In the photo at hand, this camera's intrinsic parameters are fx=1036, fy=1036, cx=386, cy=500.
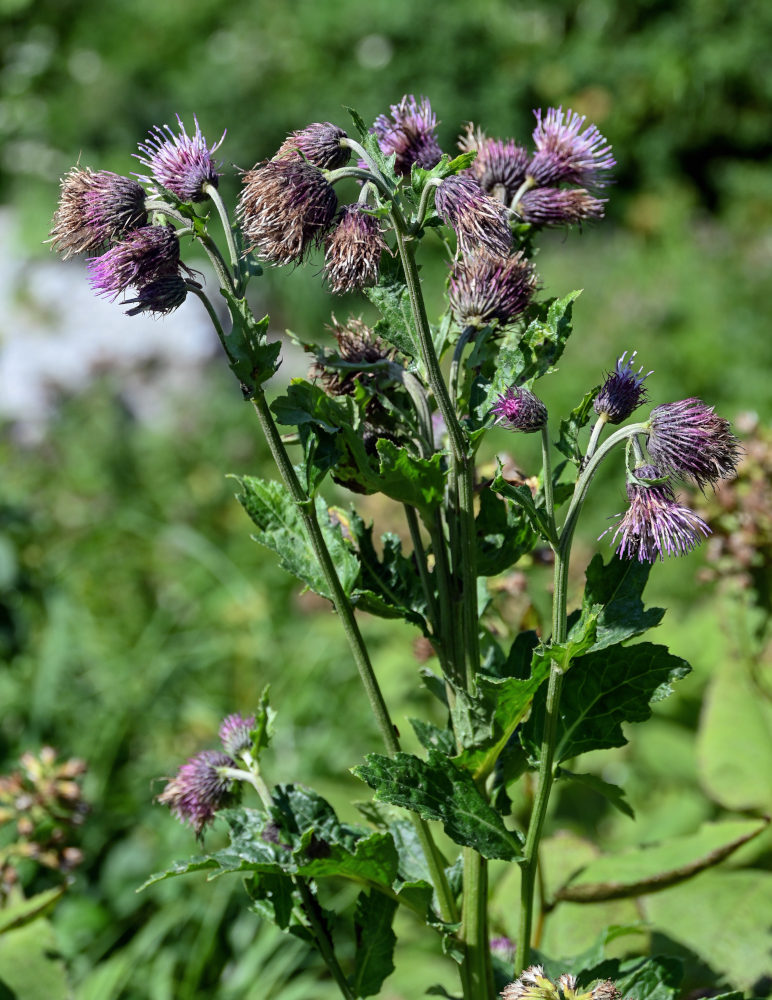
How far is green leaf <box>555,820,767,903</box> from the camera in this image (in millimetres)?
1554

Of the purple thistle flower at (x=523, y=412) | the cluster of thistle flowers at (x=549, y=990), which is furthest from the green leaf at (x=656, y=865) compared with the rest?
the purple thistle flower at (x=523, y=412)

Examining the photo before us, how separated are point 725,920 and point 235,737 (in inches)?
38.1

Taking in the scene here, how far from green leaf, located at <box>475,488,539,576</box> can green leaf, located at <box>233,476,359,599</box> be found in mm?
158

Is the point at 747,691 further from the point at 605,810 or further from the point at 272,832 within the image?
the point at 272,832

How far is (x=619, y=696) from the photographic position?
1145 mm

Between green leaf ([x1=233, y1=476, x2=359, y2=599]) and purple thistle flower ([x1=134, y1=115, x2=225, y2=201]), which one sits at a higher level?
purple thistle flower ([x1=134, y1=115, x2=225, y2=201])

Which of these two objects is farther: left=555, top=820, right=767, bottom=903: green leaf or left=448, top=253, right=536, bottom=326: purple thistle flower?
left=555, top=820, right=767, bottom=903: green leaf

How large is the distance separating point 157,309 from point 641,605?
579 millimetres

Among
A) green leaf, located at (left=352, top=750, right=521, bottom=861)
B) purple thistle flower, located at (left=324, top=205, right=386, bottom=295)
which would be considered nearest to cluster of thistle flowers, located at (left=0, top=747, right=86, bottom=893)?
green leaf, located at (left=352, top=750, right=521, bottom=861)

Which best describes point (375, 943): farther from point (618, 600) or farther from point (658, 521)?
point (658, 521)

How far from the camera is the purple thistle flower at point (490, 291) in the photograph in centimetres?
107

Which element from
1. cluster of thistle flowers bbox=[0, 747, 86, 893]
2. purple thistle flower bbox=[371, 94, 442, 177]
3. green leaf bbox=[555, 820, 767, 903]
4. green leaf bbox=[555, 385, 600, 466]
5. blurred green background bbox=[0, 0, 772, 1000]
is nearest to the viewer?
green leaf bbox=[555, 385, 600, 466]

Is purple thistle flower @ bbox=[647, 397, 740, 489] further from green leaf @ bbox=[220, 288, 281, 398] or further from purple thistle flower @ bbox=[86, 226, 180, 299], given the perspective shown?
purple thistle flower @ bbox=[86, 226, 180, 299]

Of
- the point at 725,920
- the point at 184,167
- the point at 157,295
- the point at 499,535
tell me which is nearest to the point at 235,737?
the point at 499,535
